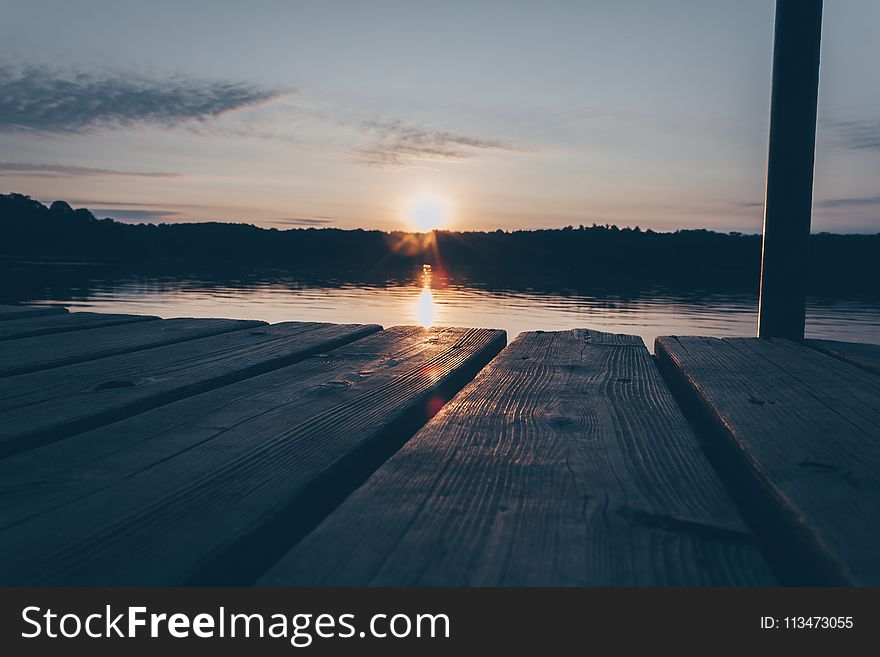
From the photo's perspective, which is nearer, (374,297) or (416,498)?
(416,498)

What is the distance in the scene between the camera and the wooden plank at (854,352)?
2391mm

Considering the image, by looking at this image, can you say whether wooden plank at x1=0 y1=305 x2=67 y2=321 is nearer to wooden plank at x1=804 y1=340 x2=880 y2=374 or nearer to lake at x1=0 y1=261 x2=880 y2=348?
wooden plank at x1=804 y1=340 x2=880 y2=374

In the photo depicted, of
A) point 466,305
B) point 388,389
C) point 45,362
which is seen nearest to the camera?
point 388,389

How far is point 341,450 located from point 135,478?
37 cm

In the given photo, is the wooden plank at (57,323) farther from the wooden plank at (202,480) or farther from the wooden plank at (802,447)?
the wooden plank at (802,447)

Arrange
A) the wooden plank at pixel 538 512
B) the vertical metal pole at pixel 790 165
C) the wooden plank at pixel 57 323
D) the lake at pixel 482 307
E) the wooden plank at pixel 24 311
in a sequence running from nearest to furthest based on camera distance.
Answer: the wooden plank at pixel 538 512, the wooden plank at pixel 57 323, the vertical metal pole at pixel 790 165, the wooden plank at pixel 24 311, the lake at pixel 482 307

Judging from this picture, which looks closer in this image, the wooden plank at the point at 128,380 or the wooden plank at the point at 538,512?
the wooden plank at the point at 538,512

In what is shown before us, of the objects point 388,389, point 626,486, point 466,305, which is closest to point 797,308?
point 388,389

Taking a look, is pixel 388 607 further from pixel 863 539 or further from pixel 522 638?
pixel 863 539

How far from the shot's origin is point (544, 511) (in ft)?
3.49

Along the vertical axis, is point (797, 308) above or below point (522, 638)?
above

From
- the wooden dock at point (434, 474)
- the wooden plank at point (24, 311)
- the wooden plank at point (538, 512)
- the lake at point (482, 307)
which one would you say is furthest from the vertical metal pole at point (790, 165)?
the lake at point (482, 307)

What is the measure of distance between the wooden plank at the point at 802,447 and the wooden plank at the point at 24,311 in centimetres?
335

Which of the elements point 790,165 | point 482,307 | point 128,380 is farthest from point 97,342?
point 482,307
